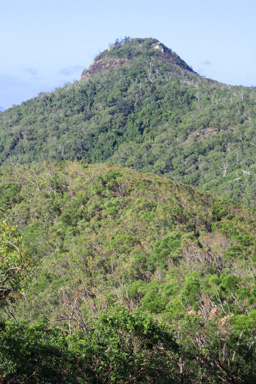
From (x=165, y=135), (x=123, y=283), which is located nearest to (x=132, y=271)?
(x=123, y=283)

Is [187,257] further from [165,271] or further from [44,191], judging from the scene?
[44,191]

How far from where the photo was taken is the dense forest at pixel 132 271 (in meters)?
14.3

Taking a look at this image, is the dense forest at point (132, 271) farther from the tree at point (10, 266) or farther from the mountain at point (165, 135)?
the mountain at point (165, 135)

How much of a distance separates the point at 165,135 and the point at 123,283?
132 metres

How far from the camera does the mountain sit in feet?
425

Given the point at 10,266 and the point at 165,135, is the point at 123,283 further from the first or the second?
the point at 165,135

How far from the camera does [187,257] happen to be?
35.0m

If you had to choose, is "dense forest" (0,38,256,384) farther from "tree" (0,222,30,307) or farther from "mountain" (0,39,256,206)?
"mountain" (0,39,256,206)

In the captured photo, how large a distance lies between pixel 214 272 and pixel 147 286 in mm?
5352

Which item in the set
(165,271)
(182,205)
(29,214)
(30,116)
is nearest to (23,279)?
(165,271)

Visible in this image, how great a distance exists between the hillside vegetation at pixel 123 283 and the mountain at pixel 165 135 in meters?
54.0

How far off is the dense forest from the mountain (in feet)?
3.60

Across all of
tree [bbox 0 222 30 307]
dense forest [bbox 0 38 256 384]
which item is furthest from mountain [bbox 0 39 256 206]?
tree [bbox 0 222 30 307]

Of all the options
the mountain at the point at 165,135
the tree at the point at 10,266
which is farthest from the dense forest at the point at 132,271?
the mountain at the point at 165,135
